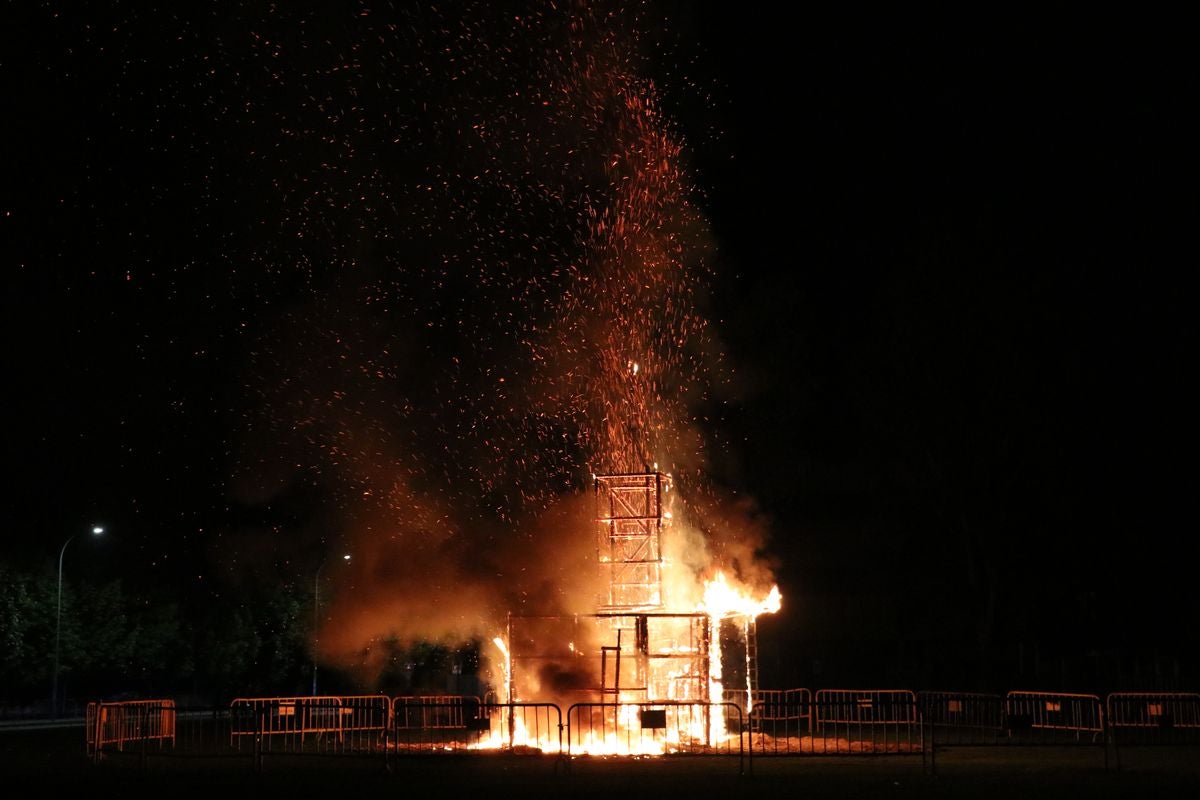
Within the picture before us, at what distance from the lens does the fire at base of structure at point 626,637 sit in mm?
21172

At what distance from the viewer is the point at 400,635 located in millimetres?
38531

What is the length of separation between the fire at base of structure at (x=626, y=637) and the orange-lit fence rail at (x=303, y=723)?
95.2 inches

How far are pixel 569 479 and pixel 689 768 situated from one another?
17.3 metres

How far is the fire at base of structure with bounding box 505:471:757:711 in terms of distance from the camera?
834 inches

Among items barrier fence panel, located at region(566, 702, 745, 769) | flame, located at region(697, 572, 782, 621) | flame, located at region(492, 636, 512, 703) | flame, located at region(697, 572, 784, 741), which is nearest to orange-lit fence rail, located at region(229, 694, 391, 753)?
flame, located at region(492, 636, 512, 703)

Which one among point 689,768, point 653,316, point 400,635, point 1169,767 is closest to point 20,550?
point 400,635

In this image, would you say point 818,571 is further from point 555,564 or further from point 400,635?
point 555,564

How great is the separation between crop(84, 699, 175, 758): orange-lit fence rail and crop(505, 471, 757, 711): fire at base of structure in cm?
536

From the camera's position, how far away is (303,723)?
2148cm

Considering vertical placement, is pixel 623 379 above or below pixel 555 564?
above

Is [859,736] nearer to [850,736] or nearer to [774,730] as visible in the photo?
[850,736]

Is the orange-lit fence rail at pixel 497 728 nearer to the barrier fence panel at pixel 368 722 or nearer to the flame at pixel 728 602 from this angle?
the barrier fence panel at pixel 368 722

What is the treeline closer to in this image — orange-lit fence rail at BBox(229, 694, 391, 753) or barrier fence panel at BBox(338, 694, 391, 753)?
orange-lit fence rail at BBox(229, 694, 391, 753)

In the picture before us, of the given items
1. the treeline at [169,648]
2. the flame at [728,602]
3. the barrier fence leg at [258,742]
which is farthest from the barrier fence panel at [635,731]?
the treeline at [169,648]
